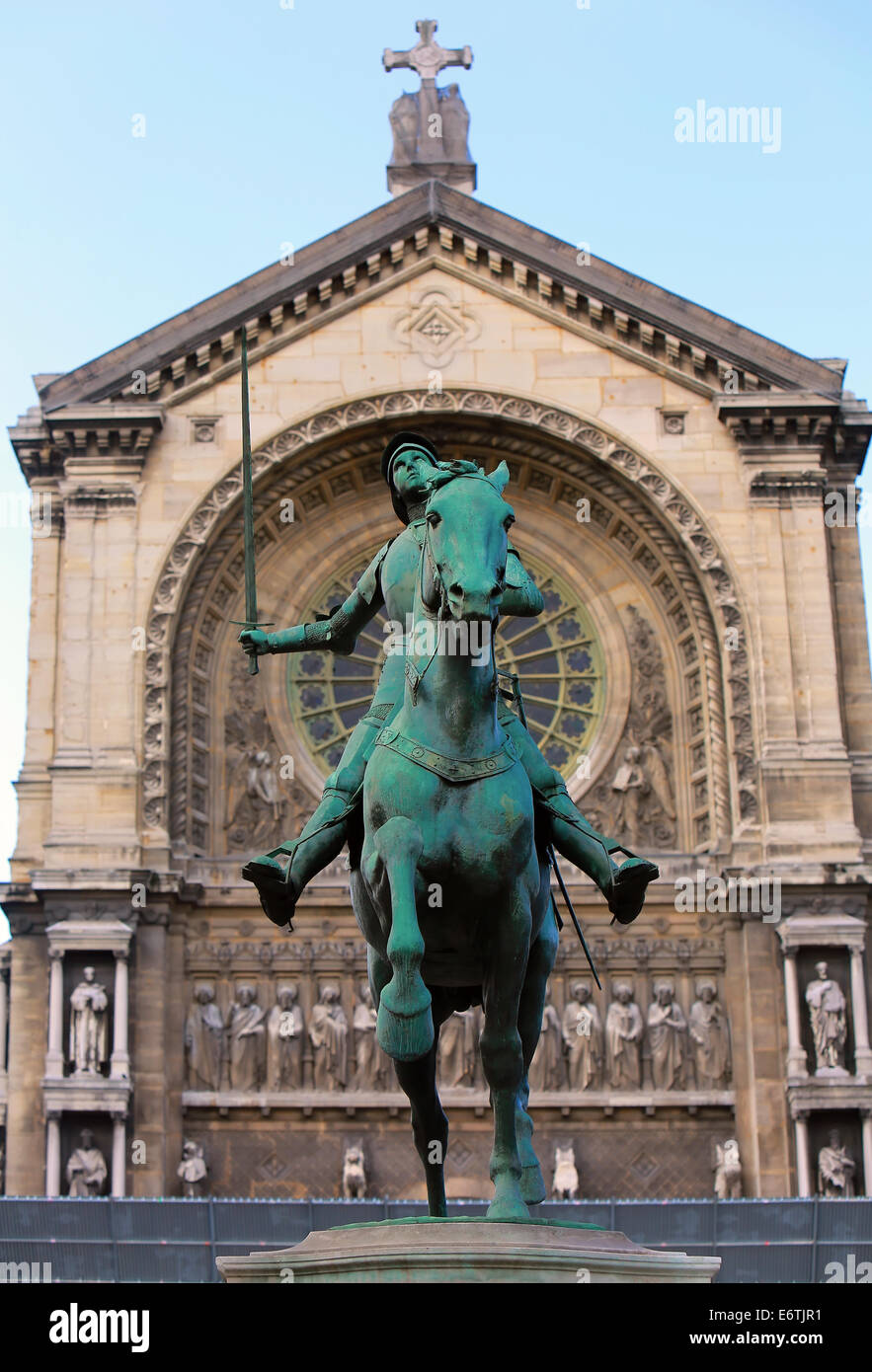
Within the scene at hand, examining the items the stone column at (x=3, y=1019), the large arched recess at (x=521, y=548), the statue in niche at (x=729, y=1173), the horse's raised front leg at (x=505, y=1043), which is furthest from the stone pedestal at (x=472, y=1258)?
the stone column at (x=3, y=1019)

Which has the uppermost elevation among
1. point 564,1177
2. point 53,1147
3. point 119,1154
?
point 53,1147

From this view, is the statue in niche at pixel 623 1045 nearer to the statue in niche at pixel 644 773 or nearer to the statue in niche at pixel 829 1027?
the statue in niche at pixel 829 1027

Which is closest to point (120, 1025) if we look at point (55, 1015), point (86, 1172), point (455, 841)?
point (55, 1015)

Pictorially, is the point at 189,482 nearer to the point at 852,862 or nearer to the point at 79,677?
the point at 79,677

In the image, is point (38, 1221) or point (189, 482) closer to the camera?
point (38, 1221)

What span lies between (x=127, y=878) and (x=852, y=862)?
9414mm

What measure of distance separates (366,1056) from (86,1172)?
392 centimetres

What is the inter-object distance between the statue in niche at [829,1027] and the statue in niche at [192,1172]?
26.1 ft

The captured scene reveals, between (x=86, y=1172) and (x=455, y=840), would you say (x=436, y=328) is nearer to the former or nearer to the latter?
(x=86, y=1172)

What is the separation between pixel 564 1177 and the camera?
2714 centimetres

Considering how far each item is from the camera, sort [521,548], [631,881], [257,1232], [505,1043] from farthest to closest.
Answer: [521,548], [257,1232], [631,881], [505,1043]

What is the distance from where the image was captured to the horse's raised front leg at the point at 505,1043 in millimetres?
10047
